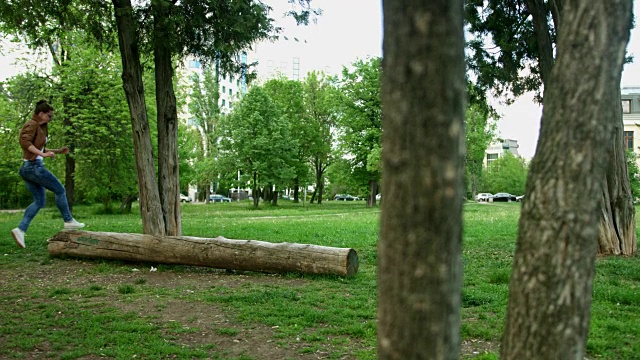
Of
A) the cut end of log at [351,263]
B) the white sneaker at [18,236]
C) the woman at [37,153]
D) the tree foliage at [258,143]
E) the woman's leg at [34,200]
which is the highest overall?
the tree foliage at [258,143]

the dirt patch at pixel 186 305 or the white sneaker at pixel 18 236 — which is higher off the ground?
the white sneaker at pixel 18 236

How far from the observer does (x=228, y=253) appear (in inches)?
341

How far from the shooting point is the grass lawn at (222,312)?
4906 millimetres

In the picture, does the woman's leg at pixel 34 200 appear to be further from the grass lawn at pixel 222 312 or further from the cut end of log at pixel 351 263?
the cut end of log at pixel 351 263

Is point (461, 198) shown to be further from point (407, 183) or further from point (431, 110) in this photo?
point (431, 110)

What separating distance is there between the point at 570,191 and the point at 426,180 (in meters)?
0.98

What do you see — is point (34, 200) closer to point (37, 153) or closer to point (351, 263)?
point (37, 153)

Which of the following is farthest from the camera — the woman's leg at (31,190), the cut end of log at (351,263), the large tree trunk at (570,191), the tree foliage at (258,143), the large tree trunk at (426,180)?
the tree foliage at (258,143)

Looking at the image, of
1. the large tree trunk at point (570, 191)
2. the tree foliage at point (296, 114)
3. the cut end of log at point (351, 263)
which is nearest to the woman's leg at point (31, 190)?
the cut end of log at point (351, 263)

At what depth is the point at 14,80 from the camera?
26.4 meters

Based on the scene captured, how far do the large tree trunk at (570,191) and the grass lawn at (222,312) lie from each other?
7.59 ft

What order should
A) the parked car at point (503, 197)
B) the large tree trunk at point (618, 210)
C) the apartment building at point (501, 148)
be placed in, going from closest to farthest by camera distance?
Result: the large tree trunk at point (618, 210) < the parked car at point (503, 197) < the apartment building at point (501, 148)

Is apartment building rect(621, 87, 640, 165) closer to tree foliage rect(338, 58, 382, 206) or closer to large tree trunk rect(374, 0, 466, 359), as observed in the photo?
tree foliage rect(338, 58, 382, 206)

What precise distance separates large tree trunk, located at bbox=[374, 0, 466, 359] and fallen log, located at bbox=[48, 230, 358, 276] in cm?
650
